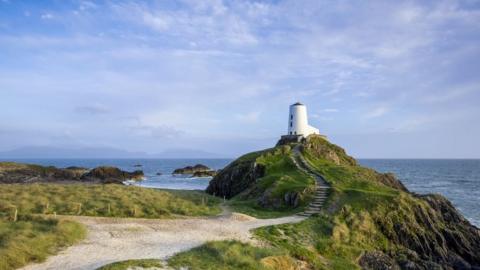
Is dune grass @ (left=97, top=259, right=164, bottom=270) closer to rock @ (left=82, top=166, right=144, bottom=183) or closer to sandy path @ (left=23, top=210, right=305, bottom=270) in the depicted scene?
sandy path @ (left=23, top=210, right=305, bottom=270)

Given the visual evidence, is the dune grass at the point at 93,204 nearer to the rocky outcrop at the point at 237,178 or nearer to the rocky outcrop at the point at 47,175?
the rocky outcrop at the point at 237,178

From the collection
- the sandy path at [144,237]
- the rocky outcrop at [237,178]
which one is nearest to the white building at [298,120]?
the rocky outcrop at [237,178]

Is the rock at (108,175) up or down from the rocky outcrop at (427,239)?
up

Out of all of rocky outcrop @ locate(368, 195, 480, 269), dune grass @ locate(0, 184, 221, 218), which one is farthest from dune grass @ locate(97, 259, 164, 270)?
rocky outcrop @ locate(368, 195, 480, 269)

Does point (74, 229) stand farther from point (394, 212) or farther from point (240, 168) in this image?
point (240, 168)

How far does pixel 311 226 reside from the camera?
2795 cm

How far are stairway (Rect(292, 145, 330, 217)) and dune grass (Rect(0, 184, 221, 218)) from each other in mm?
7433

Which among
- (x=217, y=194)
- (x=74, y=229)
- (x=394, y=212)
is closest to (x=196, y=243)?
(x=74, y=229)

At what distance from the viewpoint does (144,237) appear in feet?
73.4

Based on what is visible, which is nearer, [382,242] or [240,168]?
[382,242]

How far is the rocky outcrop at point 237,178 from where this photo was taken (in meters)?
50.4

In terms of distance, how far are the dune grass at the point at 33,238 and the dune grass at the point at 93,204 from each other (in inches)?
179

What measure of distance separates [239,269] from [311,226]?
11401mm

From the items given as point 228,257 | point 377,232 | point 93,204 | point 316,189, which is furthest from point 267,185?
point 228,257
